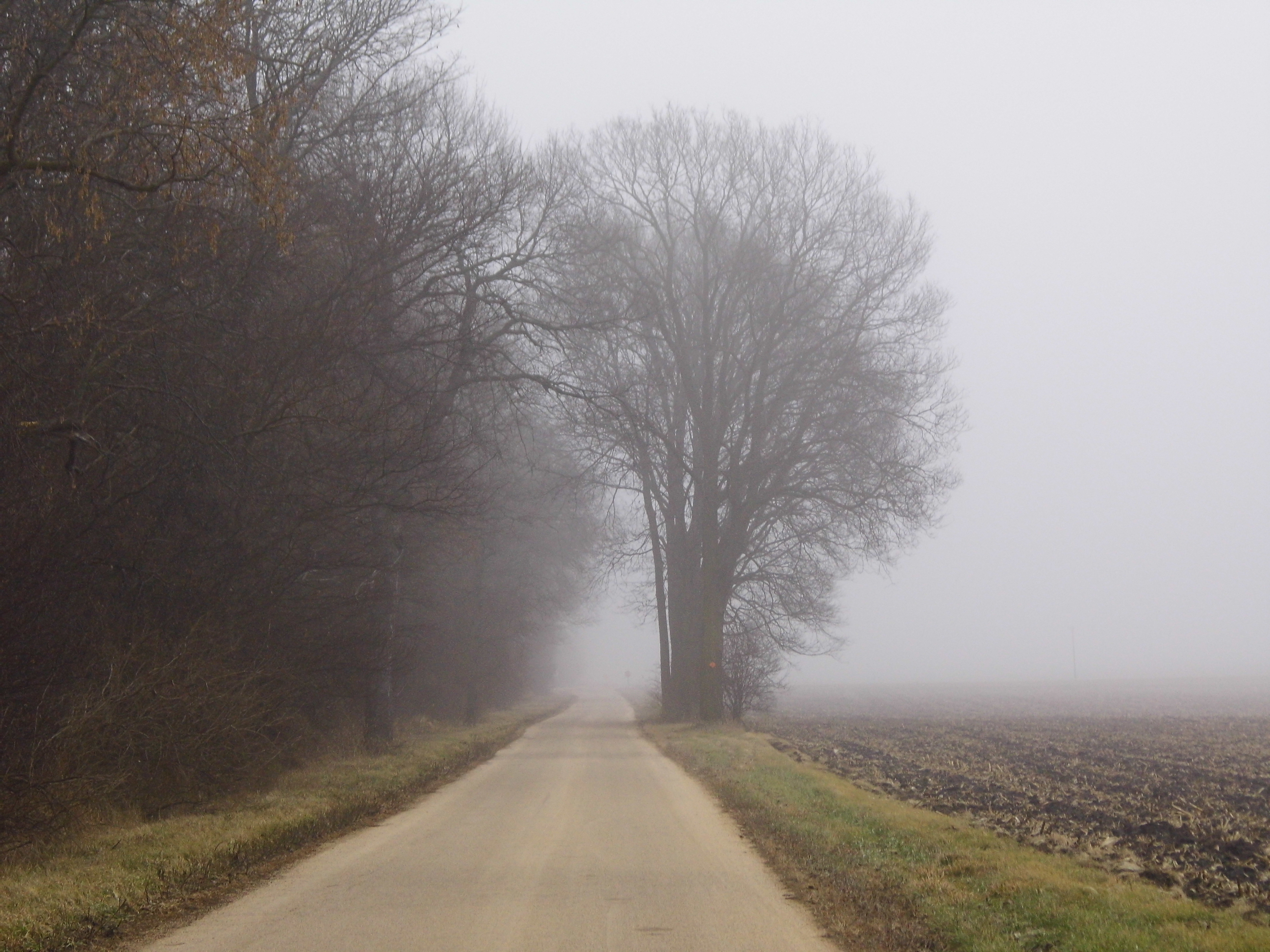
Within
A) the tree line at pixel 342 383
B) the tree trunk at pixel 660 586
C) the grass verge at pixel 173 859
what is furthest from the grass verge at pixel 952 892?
the tree trunk at pixel 660 586

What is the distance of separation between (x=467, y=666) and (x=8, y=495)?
22042 millimetres

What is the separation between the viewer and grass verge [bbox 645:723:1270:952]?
5828 mm

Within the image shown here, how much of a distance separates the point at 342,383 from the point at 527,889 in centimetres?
910

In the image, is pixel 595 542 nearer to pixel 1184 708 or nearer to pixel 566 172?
pixel 566 172

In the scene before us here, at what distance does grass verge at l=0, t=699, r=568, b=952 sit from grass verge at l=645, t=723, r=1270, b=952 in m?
4.39

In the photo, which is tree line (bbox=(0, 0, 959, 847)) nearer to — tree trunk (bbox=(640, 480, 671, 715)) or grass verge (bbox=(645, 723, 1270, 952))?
tree trunk (bbox=(640, 480, 671, 715))

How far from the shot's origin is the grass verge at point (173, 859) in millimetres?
6281

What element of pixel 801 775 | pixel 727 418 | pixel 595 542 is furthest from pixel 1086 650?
pixel 801 775

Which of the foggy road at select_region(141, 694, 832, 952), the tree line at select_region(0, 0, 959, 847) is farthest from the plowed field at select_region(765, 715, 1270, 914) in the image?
the tree line at select_region(0, 0, 959, 847)

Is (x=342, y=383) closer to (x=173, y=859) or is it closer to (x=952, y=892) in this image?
(x=173, y=859)

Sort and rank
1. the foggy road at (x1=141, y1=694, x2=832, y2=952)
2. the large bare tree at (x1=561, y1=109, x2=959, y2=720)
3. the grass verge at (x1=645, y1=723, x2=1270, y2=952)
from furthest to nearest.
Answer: the large bare tree at (x1=561, y1=109, x2=959, y2=720), the foggy road at (x1=141, y1=694, x2=832, y2=952), the grass verge at (x1=645, y1=723, x2=1270, y2=952)

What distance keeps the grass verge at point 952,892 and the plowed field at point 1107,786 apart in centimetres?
56

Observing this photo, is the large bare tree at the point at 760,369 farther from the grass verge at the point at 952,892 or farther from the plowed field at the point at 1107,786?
the grass verge at the point at 952,892

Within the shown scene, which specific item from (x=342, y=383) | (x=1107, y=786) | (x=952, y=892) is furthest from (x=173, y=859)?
(x=1107, y=786)
